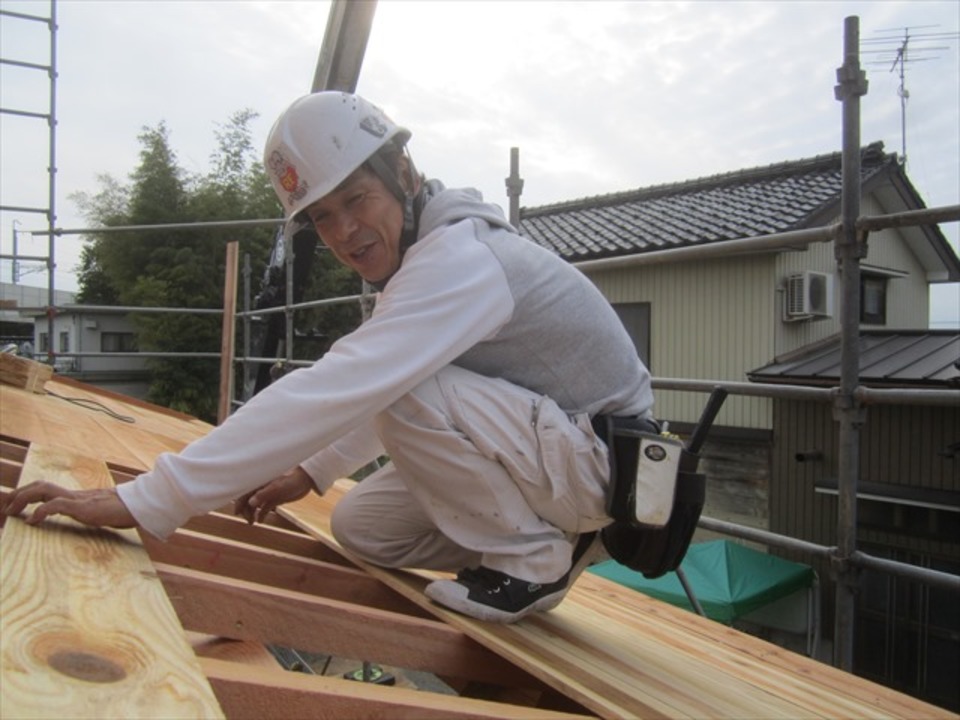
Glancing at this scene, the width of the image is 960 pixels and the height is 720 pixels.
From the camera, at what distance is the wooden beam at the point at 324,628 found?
1110 millimetres

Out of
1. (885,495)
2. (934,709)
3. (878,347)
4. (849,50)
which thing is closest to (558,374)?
(934,709)

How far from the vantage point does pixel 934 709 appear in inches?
53.8

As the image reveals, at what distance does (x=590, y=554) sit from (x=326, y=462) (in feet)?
1.94

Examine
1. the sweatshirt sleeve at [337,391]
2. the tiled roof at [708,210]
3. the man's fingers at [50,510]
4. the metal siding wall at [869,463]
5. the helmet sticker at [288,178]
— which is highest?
the tiled roof at [708,210]

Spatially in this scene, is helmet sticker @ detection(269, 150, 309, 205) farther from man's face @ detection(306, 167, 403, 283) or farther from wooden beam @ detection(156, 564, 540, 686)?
wooden beam @ detection(156, 564, 540, 686)

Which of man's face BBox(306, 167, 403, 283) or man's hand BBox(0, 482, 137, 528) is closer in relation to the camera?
man's hand BBox(0, 482, 137, 528)

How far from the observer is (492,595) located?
4.15 feet

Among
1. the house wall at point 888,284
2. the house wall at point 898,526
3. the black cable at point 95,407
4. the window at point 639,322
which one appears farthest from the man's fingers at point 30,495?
the window at point 639,322

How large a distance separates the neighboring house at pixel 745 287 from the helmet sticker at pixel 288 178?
709cm

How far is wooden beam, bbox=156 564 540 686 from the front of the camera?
111cm

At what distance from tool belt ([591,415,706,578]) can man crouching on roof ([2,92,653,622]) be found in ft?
0.11

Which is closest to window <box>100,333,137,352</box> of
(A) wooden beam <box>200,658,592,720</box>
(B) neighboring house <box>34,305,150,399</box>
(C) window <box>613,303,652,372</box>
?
(B) neighboring house <box>34,305,150,399</box>

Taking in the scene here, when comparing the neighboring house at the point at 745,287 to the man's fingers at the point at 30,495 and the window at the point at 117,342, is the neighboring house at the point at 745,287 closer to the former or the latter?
the man's fingers at the point at 30,495

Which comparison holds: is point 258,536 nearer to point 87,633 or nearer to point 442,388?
point 442,388
